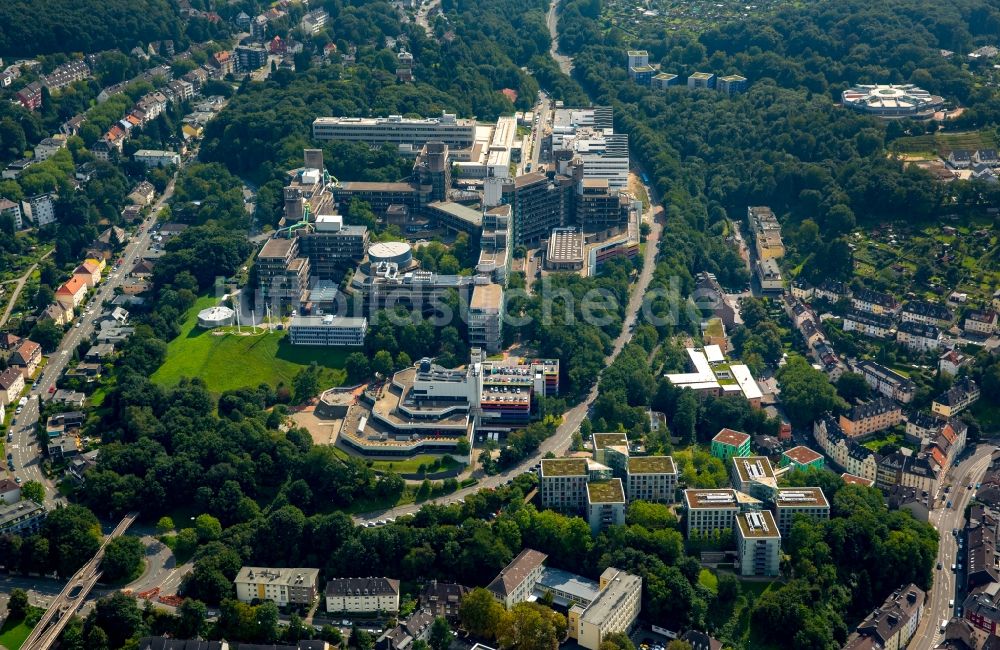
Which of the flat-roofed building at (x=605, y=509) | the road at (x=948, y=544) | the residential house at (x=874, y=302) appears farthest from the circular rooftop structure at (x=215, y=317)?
the road at (x=948, y=544)

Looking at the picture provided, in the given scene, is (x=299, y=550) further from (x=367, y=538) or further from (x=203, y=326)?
(x=203, y=326)

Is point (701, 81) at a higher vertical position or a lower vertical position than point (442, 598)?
higher

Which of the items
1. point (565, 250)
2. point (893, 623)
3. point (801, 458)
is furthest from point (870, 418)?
point (565, 250)

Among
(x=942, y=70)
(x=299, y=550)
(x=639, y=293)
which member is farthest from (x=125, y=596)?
(x=942, y=70)

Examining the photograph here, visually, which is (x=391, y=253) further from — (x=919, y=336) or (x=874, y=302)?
(x=919, y=336)

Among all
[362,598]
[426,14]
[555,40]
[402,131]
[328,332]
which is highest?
[426,14]

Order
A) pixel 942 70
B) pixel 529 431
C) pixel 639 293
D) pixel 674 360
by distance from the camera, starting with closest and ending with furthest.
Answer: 1. pixel 529 431
2. pixel 674 360
3. pixel 639 293
4. pixel 942 70
